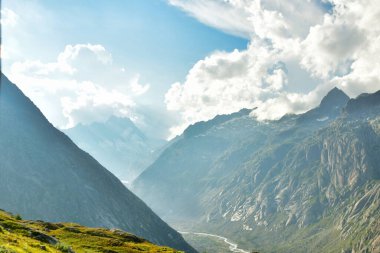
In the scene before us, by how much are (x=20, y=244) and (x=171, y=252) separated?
5250cm

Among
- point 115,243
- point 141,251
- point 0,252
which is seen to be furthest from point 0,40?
point 115,243

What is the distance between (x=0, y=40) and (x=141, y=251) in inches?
2565

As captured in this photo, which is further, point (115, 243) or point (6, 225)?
point (115, 243)

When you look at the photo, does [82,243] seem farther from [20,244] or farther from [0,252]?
[0,252]

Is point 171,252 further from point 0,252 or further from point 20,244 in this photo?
point 0,252

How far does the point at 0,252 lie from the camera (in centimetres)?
3219

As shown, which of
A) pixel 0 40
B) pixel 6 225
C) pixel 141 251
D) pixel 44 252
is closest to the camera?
pixel 0 40

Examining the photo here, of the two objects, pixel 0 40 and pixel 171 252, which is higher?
pixel 0 40

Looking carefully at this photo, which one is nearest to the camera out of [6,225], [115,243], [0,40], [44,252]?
[0,40]

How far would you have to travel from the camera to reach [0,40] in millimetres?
30562

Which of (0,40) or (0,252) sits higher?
(0,40)

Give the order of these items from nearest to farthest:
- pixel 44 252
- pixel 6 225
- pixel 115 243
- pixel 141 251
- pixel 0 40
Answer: pixel 0 40 → pixel 44 252 → pixel 6 225 → pixel 141 251 → pixel 115 243

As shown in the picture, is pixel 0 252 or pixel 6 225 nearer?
pixel 0 252

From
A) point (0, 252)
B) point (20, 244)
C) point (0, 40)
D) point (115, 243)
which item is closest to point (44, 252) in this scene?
point (20, 244)
